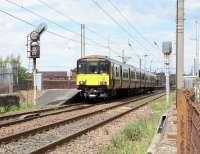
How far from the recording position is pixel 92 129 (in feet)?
54.7

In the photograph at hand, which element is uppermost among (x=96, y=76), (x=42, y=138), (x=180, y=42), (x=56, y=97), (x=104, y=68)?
(x=180, y=42)

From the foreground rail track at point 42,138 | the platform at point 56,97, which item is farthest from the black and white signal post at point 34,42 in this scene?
the foreground rail track at point 42,138

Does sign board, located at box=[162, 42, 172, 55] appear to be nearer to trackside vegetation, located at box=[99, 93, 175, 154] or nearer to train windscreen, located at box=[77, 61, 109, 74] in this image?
train windscreen, located at box=[77, 61, 109, 74]

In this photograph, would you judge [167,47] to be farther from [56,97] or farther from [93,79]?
[56,97]

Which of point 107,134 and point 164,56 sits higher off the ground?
point 164,56

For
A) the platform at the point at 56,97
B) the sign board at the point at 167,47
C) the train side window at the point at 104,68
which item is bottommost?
the platform at the point at 56,97

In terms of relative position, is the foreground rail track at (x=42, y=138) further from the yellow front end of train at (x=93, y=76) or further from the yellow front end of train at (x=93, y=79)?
the yellow front end of train at (x=93, y=76)

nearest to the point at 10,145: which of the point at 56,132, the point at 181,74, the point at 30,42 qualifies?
the point at 56,132

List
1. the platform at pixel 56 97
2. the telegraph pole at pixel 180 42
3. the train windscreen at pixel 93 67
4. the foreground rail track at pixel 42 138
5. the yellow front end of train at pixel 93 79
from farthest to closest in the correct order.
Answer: the platform at pixel 56 97 < the train windscreen at pixel 93 67 < the yellow front end of train at pixel 93 79 < the telegraph pole at pixel 180 42 < the foreground rail track at pixel 42 138

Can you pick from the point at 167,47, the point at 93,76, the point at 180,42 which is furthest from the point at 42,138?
the point at 93,76

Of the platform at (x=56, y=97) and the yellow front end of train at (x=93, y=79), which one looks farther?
the platform at (x=56, y=97)

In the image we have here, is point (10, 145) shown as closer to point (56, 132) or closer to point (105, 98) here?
point (56, 132)

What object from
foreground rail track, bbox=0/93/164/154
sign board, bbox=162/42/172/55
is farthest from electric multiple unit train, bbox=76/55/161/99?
foreground rail track, bbox=0/93/164/154

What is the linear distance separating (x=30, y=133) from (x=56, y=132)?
1121 mm
